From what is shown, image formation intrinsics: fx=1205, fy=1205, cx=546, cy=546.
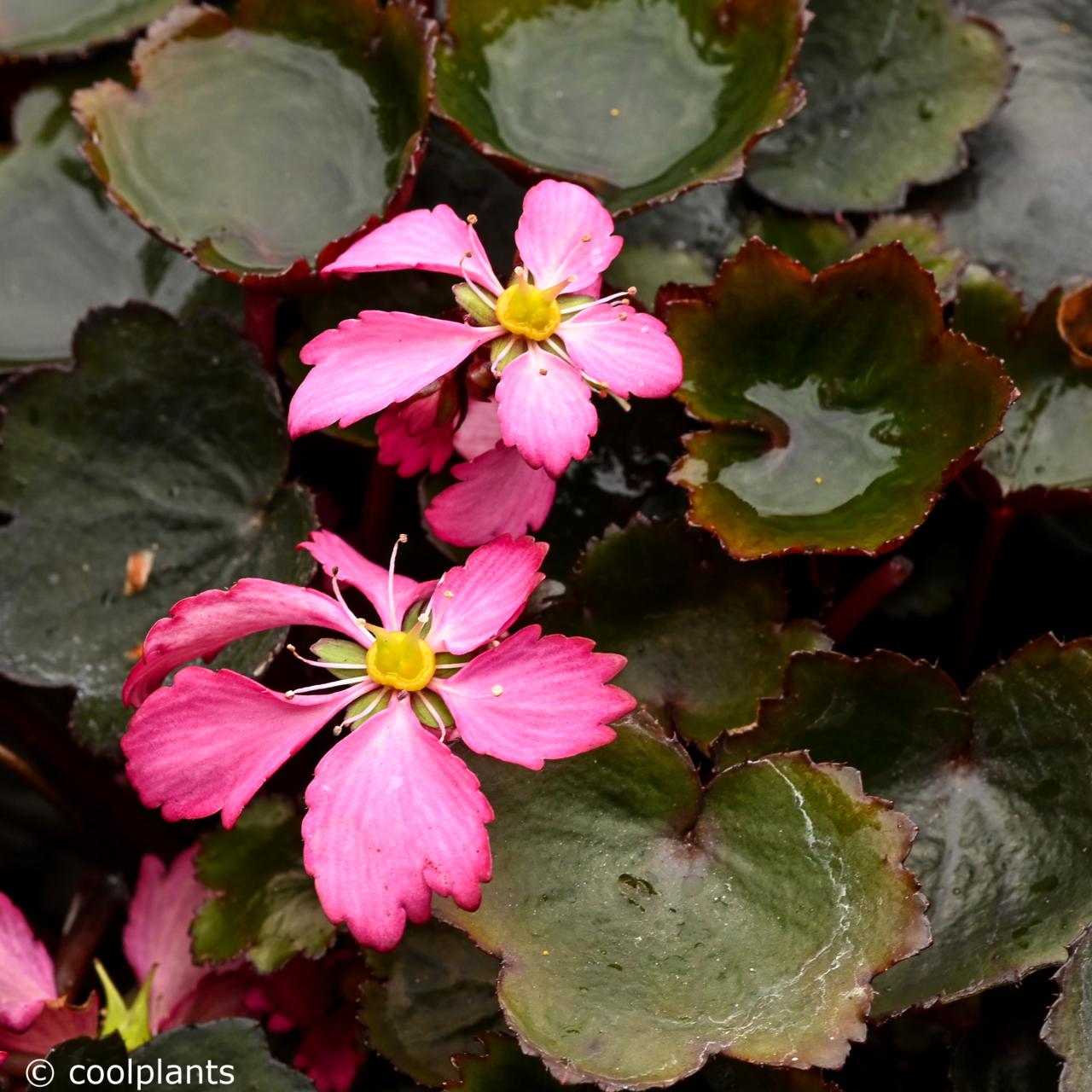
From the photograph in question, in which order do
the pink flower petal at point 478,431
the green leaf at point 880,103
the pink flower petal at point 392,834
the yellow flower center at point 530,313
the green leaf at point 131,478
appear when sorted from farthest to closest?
1. the green leaf at point 880,103
2. the green leaf at point 131,478
3. the pink flower petal at point 478,431
4. the yellow flower center at point 530,313
5. the pink flower petal at point 392,834

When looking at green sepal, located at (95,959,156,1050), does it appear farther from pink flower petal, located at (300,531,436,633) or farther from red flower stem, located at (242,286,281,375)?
red flower stem, located at (242,286,281,375)

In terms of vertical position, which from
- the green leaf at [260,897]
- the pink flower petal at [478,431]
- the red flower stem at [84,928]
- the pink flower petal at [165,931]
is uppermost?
the pink flower petal at [478,431]

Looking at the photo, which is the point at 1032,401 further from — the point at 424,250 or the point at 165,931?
the point at 165,931

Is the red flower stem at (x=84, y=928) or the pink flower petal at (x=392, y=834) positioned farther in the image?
the red flower stem at (x=84, y=928)

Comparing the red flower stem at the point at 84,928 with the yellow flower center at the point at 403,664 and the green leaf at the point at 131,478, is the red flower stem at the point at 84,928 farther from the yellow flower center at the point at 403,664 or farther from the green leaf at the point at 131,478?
the yellow flower center at the point at 403,664

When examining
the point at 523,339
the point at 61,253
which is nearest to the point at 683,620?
the point at 523,339

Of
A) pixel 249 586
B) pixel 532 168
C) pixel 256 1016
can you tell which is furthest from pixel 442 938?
pixel 532 168

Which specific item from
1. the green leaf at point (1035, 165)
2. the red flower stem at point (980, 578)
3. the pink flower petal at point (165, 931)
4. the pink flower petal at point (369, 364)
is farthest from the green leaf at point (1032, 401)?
the pink flower petal at point (165, 931)
